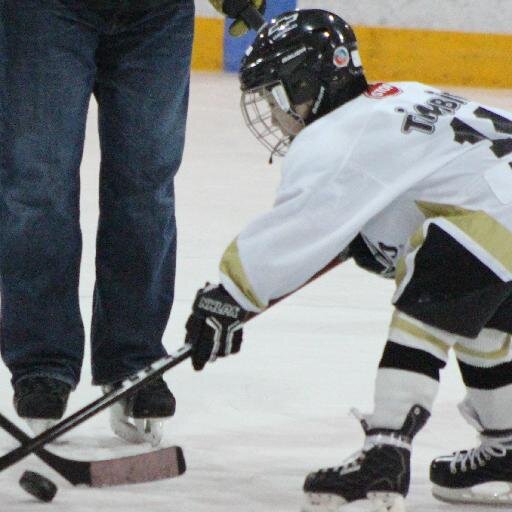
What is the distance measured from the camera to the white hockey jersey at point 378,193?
2176 millimetres

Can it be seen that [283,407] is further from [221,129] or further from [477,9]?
[477,9]

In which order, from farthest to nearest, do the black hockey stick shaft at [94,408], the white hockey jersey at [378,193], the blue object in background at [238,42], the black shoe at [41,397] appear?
the blue object in background at [238,42] < the black shoe at [41,397] < the black hockey stick shaft at [94,408] < the white hockey jersey at [378,193]

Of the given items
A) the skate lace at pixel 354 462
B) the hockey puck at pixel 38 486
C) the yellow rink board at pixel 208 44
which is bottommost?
the yellow rink board at pixel 208 44

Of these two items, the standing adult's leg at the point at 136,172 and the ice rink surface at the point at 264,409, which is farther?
the standing adult's leg at the point at 136,172

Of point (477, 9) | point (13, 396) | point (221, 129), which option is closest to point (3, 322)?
point (13, 396)

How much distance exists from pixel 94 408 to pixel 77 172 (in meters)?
0.47

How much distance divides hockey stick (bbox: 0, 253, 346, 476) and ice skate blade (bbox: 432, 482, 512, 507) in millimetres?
377

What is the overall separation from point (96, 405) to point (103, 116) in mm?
543

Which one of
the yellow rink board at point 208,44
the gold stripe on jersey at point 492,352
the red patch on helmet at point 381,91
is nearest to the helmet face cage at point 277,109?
the red patch on helmet at point 381,91

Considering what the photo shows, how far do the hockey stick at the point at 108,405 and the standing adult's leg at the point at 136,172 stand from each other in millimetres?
289

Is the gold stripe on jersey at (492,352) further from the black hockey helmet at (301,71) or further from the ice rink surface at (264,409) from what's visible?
the black hockey helmet at (301,71)

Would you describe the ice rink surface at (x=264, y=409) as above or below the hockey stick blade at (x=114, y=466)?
below

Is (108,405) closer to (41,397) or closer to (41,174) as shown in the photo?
(41,397)

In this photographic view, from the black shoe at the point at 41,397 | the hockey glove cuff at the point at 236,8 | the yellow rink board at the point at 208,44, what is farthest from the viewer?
the yellow rink board at the point at 208,44
